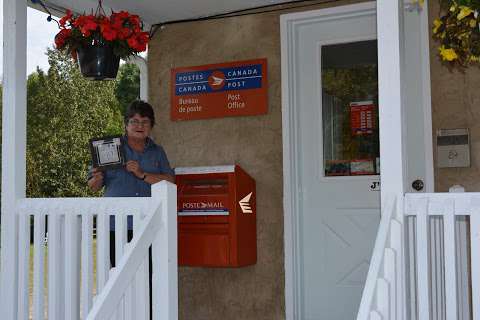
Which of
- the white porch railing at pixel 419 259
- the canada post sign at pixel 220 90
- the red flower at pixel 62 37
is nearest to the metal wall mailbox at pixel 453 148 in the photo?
the canada post sign at pixel 220 90

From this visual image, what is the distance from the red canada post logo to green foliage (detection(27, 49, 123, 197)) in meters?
12.3

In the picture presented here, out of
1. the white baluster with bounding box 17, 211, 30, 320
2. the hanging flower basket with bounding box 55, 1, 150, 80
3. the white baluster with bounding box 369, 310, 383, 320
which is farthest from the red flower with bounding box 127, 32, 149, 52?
the white baluster with bounding box 369, 310, 383, 320

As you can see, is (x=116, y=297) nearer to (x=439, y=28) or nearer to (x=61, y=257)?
(x=61, y=257)

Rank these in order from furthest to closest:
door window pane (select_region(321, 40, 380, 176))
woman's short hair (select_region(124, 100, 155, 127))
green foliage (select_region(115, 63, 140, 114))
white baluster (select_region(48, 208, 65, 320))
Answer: green foliage (select_region(115, 63, 140, 114)), door window pane (select_region(321, 40, 380, 176)), woman's short hair (select_region(124, 100, 155, 127)), white baluster (select_region(48, 208, 65, 320))

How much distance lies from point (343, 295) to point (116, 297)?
2.35 metres

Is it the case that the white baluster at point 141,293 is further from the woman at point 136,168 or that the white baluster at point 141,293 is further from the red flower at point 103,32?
the red flower at point 103,32

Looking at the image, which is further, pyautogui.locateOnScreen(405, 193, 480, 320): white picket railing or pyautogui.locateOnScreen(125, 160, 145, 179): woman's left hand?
pyautogui.locateOnScreen(125, 160, 145, 179): woman's left hand

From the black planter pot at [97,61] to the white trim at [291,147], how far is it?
1409 millimetres

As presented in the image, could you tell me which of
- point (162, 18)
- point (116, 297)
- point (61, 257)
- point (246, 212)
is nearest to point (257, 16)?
point (162, 18)

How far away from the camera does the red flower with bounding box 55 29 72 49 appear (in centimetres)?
352

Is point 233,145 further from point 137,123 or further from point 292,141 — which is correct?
point 137,123

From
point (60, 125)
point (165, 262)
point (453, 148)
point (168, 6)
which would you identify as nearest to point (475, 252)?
point (165, 262)

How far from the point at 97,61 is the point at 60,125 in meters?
13.7

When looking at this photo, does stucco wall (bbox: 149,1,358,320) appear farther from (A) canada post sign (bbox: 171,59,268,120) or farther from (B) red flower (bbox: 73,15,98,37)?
(B) red flower (bbox: 73,15,98,37)
